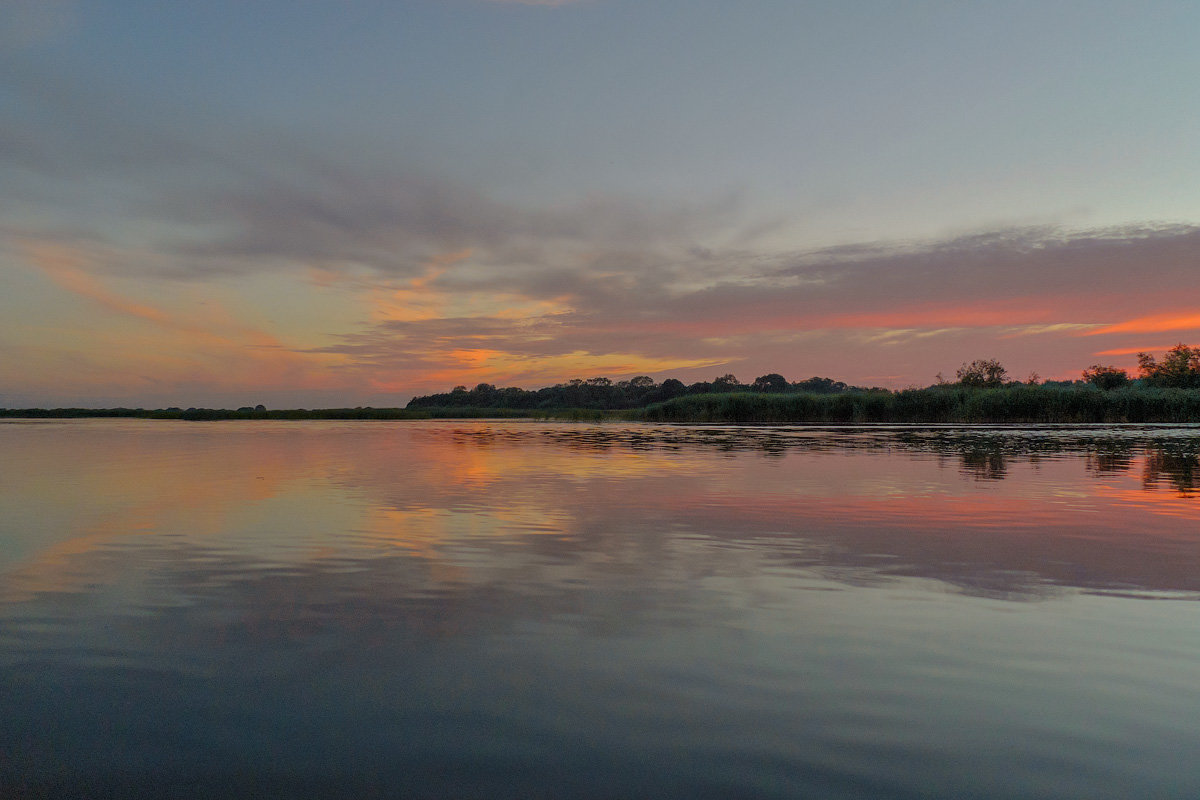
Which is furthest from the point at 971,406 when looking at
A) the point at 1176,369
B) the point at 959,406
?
the point at 1176,369

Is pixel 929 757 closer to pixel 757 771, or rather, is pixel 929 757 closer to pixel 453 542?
pixel 757 771

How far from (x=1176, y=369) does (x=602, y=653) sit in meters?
128

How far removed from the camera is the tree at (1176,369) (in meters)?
96.0

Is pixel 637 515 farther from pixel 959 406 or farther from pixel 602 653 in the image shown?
pixel 959 406

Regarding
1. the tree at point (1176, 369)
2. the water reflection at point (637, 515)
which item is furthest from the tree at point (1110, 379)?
the water reflection at point (637, 515)

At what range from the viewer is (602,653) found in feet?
19.2

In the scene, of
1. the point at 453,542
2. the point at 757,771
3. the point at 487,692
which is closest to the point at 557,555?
the point at 453,542

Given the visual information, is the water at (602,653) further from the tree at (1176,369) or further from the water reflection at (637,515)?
the tree at (1176,369)

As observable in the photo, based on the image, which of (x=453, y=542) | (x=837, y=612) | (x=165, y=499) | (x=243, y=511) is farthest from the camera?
(x=165, y=499)

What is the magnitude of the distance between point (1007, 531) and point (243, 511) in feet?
46.5

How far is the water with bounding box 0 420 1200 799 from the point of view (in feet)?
13.2

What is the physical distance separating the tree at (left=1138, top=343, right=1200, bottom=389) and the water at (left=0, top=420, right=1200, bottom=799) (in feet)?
357

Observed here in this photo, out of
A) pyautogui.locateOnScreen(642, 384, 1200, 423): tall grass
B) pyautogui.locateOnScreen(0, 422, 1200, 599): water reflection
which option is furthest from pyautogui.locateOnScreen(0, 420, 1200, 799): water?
pyautogui.locateOnScreen(642, 384, 1200, 423): tall grass

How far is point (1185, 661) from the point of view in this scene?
5703mm
